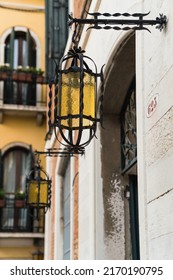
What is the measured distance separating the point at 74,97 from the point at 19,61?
13.0m

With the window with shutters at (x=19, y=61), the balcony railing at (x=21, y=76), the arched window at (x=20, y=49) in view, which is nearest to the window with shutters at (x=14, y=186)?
the window with shutters at (x=19, y=61)

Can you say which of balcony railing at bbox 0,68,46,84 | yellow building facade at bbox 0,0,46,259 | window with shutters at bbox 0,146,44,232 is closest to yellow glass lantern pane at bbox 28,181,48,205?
window with shutters at bbox 0,146,44,232

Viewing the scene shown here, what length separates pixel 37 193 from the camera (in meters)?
9.70

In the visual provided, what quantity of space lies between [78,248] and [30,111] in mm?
9082

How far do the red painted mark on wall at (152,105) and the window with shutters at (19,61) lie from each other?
40.2 feet

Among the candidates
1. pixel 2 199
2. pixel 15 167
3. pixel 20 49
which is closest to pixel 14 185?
pixel 15 167

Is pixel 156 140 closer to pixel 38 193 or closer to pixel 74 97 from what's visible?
pixel 74 97

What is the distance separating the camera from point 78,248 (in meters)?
7.80

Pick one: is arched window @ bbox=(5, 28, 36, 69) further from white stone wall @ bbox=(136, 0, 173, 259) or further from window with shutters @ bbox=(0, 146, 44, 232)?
white stone wall @ bbox=(136, 0, 173, 259)

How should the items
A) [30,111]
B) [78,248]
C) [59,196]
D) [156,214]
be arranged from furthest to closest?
[30,111] → [59,196] → [78,248] → [156,214]

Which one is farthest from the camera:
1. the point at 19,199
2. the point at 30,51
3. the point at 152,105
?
the point at 30,51

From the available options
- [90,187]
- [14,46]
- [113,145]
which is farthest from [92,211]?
[14,46]

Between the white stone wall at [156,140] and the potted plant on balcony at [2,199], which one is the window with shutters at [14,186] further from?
the white stone wall at [156,140]
